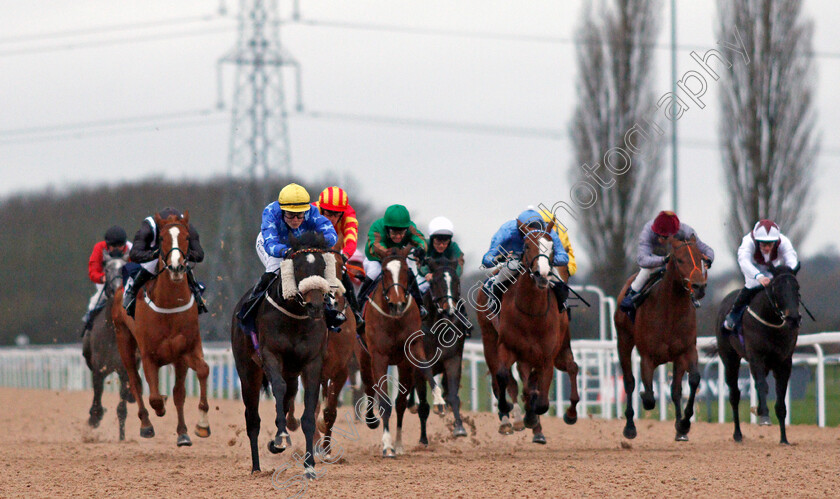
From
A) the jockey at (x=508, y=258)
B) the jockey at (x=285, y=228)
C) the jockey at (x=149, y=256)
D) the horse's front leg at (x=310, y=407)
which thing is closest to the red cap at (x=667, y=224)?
the jockey at (x=508, y=258)

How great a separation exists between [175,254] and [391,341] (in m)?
1.83

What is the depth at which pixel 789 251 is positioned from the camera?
410 inches

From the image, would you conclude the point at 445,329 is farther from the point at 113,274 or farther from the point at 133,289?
the point at 113,274

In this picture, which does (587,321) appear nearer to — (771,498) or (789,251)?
(789,251)

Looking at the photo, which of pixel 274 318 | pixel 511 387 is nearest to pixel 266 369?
pixel 274 318

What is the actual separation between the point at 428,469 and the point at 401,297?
4.94 ft

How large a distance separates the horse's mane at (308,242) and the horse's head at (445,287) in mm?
2317

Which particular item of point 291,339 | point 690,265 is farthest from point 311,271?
point 690,265

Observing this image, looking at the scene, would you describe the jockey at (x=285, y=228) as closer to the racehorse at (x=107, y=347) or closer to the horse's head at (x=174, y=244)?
the horse's head at (x=174, y=244)

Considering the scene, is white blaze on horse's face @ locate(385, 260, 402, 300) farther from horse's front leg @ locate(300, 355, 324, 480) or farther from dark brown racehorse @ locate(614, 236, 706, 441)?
dark brown racehorse @ locate(614, 236, 706, 441)

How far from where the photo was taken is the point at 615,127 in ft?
77.0

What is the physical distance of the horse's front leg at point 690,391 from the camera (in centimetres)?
998

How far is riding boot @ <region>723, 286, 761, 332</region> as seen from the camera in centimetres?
1064

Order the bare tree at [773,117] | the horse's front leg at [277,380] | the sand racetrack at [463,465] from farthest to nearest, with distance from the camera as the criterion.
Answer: the bare tree at [773,117] → the horse's front leg at [277,380] → the sand racetrack at [463,465]
